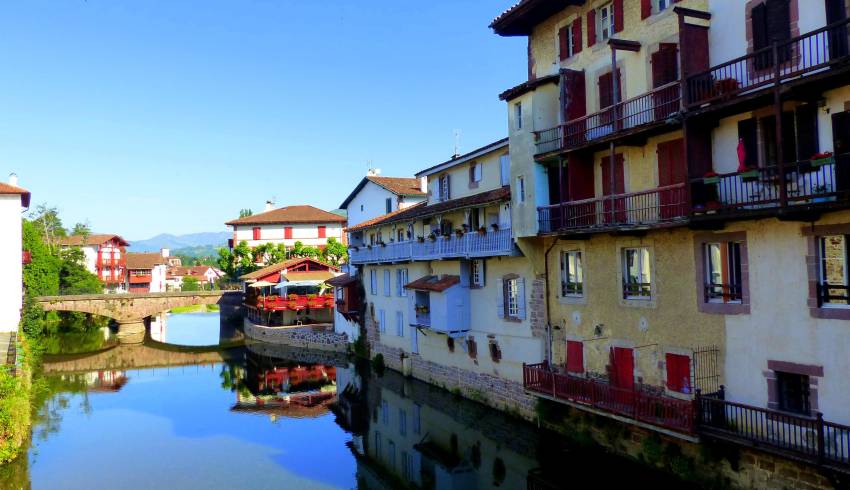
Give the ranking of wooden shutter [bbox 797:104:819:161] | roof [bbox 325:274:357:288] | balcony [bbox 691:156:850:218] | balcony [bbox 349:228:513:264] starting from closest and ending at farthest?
balcony [bbox 691:156:850:218]
wooden shutter [bbox 797:104:819:161]
balcony [bbox 349:228:513:264]
roof [bbox 325:274:357:288]

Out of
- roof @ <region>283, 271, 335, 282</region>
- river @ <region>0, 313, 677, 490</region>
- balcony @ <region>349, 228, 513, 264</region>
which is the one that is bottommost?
river @ <region>0, 313, 677, 490</region>

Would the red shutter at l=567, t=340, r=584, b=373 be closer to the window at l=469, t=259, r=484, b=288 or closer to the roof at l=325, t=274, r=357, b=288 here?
the window at l=469, t=259, r=484, b=288

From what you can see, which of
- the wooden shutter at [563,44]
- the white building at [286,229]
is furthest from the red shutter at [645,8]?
the white building at [286,229]

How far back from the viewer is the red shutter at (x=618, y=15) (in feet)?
69.1

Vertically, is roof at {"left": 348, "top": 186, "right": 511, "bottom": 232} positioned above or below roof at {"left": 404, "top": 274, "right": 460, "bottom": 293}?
above

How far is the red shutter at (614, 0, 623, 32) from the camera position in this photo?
69.1 feet

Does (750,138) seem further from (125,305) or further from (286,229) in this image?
(286,229)

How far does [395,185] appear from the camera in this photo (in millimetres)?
47750

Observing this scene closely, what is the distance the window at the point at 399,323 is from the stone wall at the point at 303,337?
34.1ft

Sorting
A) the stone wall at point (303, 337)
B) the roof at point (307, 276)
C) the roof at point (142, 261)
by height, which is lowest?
the stone wall at point (303, 337)

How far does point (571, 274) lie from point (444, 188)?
44.7 ft

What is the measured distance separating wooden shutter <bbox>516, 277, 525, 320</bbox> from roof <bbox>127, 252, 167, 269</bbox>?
99618mm

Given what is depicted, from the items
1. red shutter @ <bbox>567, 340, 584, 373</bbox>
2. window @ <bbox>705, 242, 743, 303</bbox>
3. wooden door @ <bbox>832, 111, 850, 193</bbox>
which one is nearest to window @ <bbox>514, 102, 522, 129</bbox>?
red shutter @ <bbox>567, 340, 584, 373</bbox>

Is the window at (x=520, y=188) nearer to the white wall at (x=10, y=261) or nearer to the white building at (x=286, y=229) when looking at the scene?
the white wall at (x=10, y=261)
